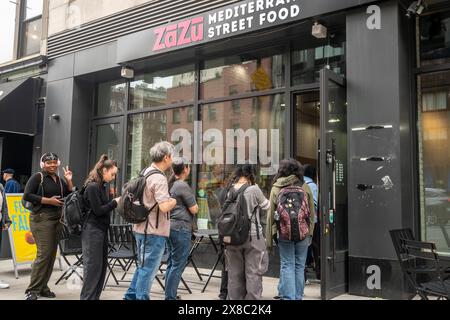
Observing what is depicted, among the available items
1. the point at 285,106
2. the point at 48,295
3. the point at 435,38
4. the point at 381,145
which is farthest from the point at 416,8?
the point at 48,295

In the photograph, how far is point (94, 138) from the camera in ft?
35.7

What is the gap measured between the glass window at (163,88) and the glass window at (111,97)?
0.32 metres

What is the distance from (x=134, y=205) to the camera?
4602 millimetres

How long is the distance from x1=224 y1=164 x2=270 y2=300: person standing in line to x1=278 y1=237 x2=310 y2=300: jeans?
11.6 inches

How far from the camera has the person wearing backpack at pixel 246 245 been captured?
15.9 feet

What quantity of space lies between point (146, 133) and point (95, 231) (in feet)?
16.7

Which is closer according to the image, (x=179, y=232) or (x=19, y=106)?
(x=179, y=232)

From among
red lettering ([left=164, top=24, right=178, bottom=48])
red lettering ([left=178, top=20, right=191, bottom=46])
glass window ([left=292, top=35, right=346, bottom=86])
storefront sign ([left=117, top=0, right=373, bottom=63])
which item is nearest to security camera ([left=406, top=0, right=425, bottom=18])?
storefront sign ([left=117, top=0, right=373, bottom=63])

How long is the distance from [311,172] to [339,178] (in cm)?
49

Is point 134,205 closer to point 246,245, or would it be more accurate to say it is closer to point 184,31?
point 246,245

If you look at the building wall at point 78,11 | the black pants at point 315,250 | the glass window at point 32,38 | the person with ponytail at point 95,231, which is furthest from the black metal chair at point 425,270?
the glass window at point 32,38

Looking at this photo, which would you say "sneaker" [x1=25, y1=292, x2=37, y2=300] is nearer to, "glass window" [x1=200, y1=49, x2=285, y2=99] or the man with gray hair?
the man with gray hair

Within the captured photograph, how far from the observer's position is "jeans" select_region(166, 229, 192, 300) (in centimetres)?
524
